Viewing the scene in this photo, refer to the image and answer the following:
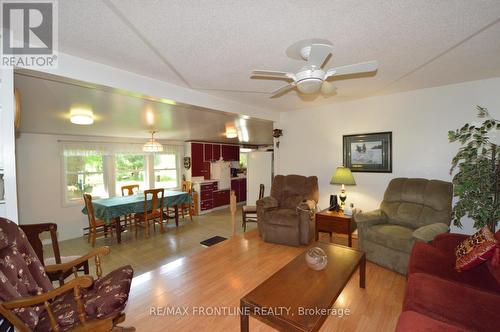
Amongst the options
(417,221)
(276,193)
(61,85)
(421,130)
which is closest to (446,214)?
(417,221)

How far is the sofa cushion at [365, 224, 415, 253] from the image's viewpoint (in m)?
2.36

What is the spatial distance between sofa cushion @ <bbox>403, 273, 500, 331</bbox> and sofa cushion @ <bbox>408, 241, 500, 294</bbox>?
0.73ft

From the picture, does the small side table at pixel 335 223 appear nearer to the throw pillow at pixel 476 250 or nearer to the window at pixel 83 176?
the throw pillow at pixel 476 250

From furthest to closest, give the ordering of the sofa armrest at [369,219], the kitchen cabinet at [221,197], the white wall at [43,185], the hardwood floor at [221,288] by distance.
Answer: the kitchen cabinet at [221,197], the white wall at [43,185], the sofa armrest at [369,219], the hardwood floor at [221,288]

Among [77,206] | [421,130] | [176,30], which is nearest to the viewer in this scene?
[176,30]

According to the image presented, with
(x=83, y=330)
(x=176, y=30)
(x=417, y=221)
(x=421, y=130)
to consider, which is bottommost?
(x=83, y=330)

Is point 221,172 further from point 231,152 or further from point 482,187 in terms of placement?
point 482,187

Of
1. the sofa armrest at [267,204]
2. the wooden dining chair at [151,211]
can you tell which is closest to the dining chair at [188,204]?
the wooden dining chair at [151,211]

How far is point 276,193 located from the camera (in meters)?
3.96

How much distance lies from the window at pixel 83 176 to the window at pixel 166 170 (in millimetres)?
1372

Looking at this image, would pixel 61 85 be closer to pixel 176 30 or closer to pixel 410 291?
pixel 176 30

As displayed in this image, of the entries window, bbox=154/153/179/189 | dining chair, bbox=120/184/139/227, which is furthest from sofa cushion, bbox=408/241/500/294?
window, bbox=154/153/179/189

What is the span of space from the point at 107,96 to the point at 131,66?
2.12 ft

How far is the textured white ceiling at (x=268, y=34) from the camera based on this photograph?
1308 mm
